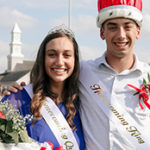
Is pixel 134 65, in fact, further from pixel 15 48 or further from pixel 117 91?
pixel 15 48

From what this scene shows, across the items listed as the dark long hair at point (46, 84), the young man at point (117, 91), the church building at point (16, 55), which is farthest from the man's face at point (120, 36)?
the church building at point (16, 55)

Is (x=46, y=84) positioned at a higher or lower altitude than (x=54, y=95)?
higher

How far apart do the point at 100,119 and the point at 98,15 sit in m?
1.21

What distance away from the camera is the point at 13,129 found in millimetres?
2738

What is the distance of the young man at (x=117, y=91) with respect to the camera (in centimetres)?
354

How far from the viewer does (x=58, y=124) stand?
12.0 ft

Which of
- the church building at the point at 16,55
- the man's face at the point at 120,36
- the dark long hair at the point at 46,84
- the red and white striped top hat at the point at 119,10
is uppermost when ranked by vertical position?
the church building at the point at 16,55

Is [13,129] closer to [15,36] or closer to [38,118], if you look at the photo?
[38,118]

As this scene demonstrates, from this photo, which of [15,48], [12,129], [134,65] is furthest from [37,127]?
[15,48]

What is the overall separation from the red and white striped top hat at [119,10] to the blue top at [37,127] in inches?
44.6

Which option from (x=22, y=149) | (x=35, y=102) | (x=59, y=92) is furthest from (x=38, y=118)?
(x=22, y=149)

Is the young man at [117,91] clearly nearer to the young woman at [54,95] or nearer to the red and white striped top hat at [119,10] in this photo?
the red and white striped top hat at [119,10]

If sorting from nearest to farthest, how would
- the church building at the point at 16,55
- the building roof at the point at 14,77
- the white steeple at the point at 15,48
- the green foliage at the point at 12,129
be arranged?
the green foliage at the point at 12,129
the building roof at the point at 14,77
the church building at the point at 16,55
the white steeple at the point at 15,48

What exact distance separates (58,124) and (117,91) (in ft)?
2.35
